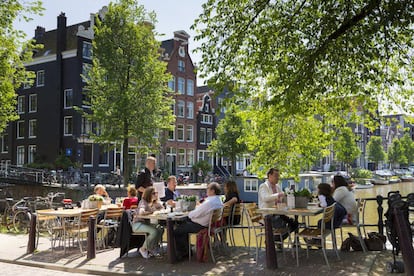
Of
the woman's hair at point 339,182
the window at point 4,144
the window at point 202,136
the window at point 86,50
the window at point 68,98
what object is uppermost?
the window at point 86,50

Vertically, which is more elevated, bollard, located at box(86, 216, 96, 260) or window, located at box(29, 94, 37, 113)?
window, located at box(29, 94, 37, 113)

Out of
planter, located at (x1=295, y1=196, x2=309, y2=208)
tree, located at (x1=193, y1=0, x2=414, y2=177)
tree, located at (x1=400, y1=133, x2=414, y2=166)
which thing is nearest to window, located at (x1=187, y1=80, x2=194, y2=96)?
tree, located at (x1=193, y1=0, x2=414, y2=177)

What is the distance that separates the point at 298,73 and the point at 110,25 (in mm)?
15608

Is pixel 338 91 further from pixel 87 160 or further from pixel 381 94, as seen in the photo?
pixel 87 160

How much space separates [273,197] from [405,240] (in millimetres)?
2522

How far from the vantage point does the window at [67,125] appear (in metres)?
32.7

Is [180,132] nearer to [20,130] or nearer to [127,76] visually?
[20,130]

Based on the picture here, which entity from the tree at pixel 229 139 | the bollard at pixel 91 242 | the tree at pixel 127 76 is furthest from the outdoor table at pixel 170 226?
the tree at pixel 229 139

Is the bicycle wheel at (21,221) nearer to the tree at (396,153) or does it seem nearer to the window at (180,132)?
the window at (180,132)

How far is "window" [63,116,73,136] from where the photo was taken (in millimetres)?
32719

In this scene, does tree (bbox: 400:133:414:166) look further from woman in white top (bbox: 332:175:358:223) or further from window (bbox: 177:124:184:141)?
woman in white top (bbox: 332:175:358:223)

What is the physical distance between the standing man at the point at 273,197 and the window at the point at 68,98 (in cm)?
2730

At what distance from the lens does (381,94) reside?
444 inches

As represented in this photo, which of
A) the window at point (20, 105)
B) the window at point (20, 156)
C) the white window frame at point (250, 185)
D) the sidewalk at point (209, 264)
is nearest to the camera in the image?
the sidewalk at point (209, 264)
